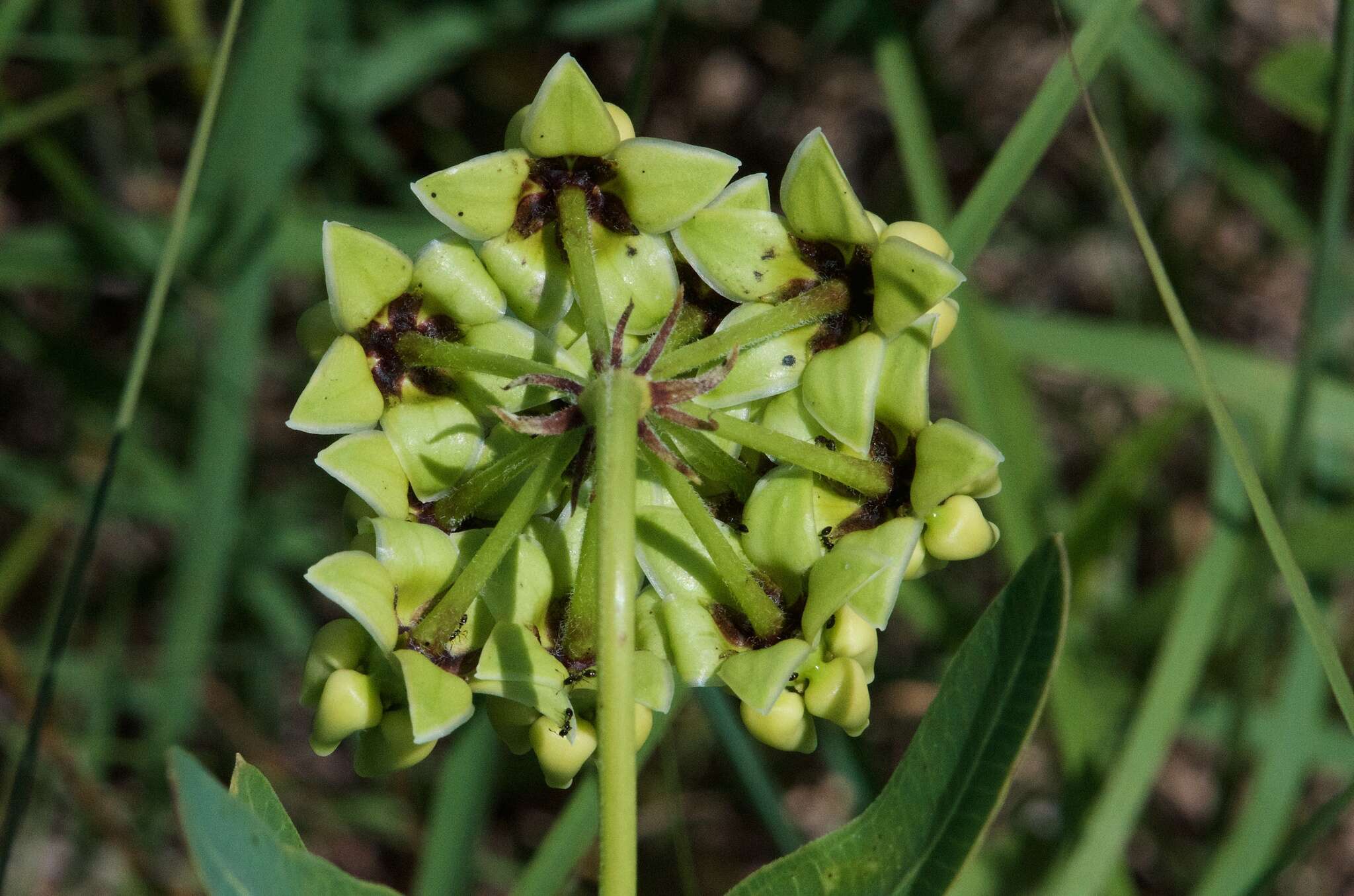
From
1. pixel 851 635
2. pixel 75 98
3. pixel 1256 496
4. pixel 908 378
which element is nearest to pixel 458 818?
pixel 851 635

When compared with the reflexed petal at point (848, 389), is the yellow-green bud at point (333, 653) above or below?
below

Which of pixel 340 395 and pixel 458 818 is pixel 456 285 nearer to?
pixel 340 395

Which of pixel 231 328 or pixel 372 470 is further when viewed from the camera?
pixel 231 328

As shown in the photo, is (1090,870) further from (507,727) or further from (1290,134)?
(1290,134)

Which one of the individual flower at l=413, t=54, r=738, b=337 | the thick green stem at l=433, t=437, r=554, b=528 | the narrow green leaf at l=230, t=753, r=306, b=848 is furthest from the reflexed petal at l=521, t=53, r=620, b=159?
the narrow green leaf at l=230, t=753, r=306, b=848

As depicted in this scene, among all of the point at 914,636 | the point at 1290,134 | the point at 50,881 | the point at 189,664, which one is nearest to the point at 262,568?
the point at 189,664

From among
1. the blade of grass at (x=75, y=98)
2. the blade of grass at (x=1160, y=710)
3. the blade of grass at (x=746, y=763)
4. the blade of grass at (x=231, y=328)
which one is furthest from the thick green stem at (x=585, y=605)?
the blade of grass at (x=75, y=98)

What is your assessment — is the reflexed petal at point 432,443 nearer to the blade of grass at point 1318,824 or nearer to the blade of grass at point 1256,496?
the blade of grass at point 1256,496
